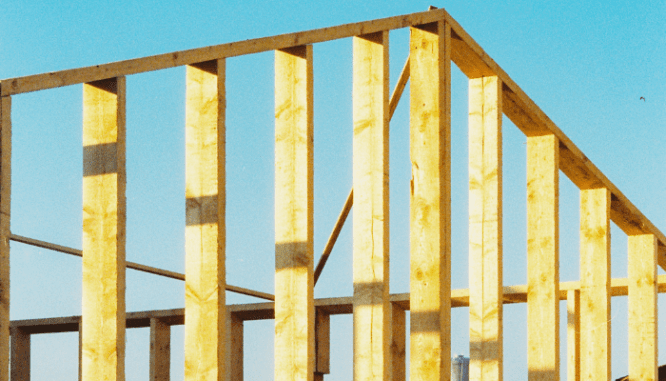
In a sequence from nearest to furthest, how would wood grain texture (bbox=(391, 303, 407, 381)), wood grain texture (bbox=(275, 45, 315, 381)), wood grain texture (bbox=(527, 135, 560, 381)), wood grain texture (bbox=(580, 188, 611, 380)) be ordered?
wood grain texture (bbox=(275, 45, 315, 381)) → wood grain texture (bbox=(527, 135, 560, 381)) → wood grain texture (bbox=(580, 188, 611, 380)) → wood grain texture (bbox=(391, 303, 407, 381))

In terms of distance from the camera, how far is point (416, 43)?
5.72 m

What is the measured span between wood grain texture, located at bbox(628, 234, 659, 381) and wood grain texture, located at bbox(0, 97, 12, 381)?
20.0 feet

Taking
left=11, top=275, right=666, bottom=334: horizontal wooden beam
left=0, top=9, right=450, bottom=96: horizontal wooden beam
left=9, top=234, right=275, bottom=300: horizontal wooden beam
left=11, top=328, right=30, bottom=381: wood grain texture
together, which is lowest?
left=11, top=328, right=30, bottom=381: wood grain texture

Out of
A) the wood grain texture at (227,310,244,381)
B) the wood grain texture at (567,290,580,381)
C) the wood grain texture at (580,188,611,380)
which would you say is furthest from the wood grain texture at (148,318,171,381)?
the wood grain texture at (580,188,611,380)

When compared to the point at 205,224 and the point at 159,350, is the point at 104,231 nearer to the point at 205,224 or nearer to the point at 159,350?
the point at 205,224

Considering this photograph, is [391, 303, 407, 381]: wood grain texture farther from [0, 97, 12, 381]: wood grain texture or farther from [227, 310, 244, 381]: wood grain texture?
[0, 97, 12, 381]: wood grain texture

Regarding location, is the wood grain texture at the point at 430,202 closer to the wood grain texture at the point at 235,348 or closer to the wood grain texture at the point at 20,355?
the wood grain texture at the point at 235,348

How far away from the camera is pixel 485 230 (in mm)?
6332

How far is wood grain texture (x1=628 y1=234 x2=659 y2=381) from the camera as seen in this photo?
8.62 m

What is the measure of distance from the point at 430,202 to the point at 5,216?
2386 millimetres

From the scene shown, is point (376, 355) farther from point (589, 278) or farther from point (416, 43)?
point (589, 278)

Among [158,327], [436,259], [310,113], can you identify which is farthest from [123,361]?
[158,327]

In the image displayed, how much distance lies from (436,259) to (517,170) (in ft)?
8.27

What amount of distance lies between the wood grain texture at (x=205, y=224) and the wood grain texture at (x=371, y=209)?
0.84 metres
